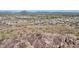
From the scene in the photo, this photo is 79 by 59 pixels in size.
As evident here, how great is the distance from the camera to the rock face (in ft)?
11.2

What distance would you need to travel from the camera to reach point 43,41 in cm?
343

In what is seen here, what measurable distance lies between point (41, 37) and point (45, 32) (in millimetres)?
117

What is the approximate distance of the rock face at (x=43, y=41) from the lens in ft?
11.2

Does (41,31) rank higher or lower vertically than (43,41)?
higher

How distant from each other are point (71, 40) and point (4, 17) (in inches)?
50.7

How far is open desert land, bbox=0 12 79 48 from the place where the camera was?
135 inches

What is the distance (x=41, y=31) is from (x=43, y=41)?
187 mm

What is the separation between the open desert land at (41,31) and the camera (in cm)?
342
